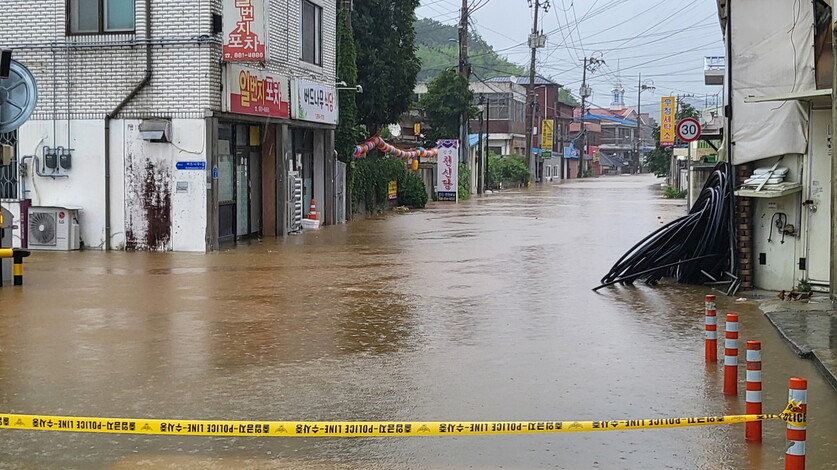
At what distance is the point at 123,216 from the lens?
21188mm

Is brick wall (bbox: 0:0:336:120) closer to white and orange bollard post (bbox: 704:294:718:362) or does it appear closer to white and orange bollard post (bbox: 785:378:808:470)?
white and orange bollard post (bbox: 704:294:718:362)

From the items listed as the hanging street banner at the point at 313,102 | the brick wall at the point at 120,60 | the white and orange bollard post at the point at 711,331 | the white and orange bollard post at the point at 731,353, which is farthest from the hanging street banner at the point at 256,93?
the white and orange bollard post at the point at 731,353

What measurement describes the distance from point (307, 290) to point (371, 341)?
433 cm

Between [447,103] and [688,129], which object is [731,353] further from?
[447,103]

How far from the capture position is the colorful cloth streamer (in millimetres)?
36894

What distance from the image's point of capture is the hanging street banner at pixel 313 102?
25.2 meters

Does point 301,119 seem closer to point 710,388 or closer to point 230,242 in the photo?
point 230,242

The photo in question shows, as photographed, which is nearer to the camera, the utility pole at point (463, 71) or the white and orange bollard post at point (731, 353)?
the white and orange bollard post at point (731, 353)

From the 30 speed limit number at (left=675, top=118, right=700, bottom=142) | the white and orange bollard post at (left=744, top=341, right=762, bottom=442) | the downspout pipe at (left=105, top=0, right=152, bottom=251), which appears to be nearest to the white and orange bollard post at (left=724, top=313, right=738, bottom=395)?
the white and orange bollard post at (left=744, top=341, right=762, bottom=442)

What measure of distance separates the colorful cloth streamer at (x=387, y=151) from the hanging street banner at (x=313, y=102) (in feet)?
16.4

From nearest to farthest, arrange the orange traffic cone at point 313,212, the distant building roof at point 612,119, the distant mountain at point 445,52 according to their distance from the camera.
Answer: the orange traffic cone at point 313,212 → the distant mountain at point 445,52 → the distant building roof at point 612,119

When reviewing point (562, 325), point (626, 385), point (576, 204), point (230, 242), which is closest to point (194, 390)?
point (626, 385)

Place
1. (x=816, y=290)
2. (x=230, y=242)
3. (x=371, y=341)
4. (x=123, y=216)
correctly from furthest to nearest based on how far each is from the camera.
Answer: (x=230, y=242)
(x=123, y=216)
(x=816, y=290)
(x=371, y=341)

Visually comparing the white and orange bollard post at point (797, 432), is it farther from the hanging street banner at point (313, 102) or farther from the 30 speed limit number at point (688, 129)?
the 30 speed limit number at point (688, 129)
